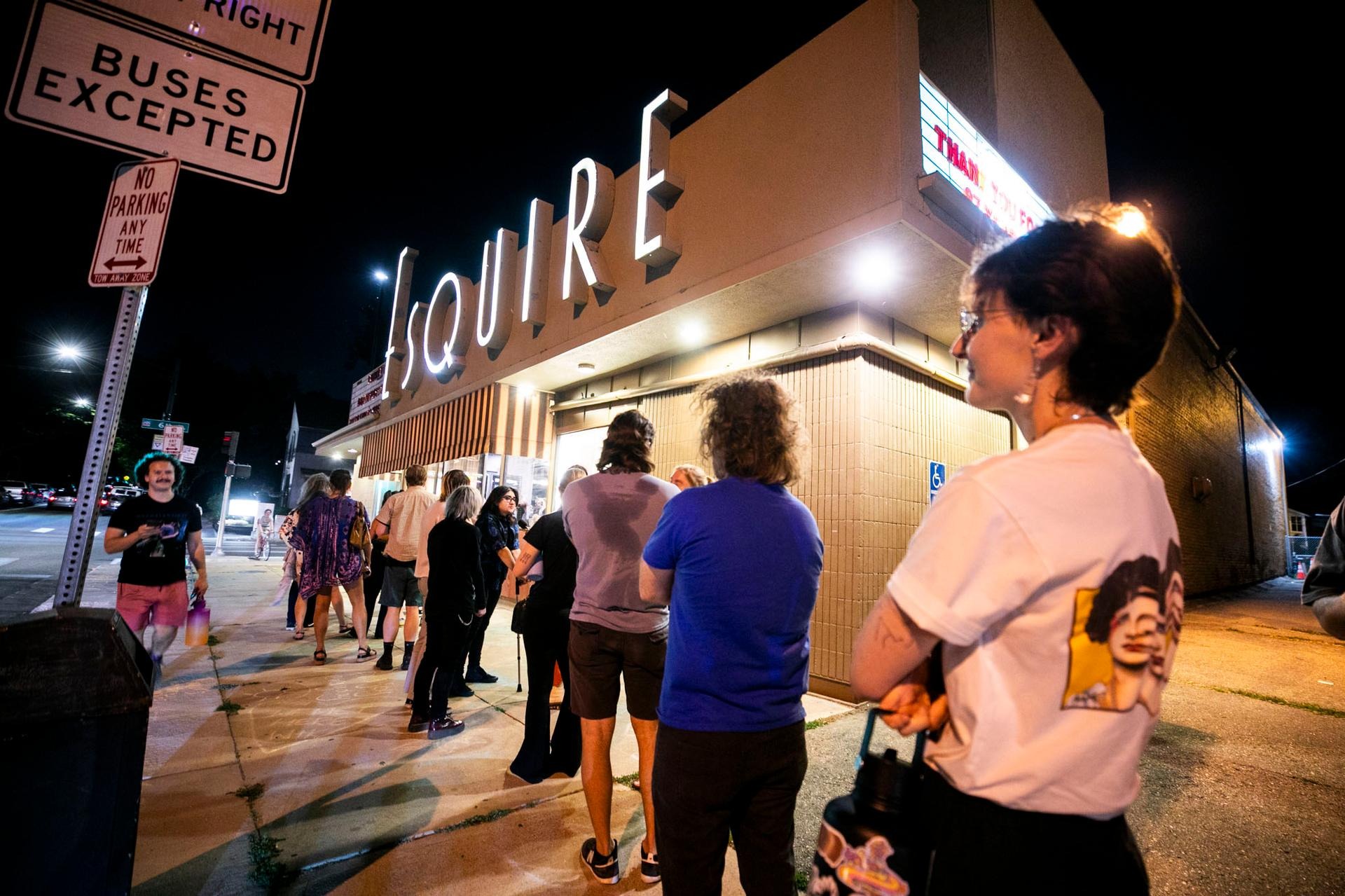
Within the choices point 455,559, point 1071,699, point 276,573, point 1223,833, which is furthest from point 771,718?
point 276,573

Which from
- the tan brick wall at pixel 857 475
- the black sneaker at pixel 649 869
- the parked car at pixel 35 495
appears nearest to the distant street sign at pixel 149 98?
the black sneaker at pixel 649 869

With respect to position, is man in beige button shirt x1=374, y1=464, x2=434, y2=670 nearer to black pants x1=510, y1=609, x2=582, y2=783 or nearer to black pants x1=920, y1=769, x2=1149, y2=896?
black pants x1=510, y1=609, x2=582, y2=783

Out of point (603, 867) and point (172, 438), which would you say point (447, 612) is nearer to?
point (603, 867)

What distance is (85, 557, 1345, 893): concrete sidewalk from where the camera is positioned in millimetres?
2488

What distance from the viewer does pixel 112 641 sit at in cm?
150

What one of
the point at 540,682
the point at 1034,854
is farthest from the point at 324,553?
the point at 1034,854

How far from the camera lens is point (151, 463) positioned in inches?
161

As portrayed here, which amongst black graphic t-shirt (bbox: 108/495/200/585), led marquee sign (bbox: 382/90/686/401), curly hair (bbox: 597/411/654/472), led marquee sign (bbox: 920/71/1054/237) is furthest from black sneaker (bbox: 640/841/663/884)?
led marquee sign (bbox: 382/90/686/401)

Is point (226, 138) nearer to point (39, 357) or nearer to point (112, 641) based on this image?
point (112, 641)

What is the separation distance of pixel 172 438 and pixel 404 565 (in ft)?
39.5

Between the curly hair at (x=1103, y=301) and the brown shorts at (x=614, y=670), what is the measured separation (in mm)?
2025

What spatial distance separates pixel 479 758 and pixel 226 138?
356 cm

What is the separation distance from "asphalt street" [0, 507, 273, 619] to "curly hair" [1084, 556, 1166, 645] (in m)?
3.21

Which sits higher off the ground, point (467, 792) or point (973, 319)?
point (973, 319)
